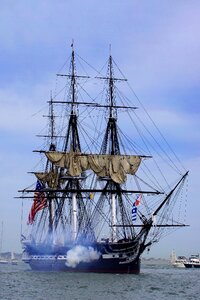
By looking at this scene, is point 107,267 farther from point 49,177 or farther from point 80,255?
point 49,177

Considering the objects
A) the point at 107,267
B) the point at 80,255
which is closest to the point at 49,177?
the point at 80,255

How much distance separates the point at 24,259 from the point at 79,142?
80.4 ft

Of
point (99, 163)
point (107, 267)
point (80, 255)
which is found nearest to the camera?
point (107, 267)

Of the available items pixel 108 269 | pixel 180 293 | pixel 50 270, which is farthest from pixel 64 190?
pixel 180 293

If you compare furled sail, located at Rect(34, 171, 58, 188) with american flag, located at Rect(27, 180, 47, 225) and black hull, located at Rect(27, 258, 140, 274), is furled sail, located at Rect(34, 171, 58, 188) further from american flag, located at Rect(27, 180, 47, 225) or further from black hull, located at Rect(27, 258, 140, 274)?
black hull, located at Rect(27, 258, 140, 274)

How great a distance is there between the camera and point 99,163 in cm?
10569

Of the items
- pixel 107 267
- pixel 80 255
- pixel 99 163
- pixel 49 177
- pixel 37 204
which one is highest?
pixel 49 177

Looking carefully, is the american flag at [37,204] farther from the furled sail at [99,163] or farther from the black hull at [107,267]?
the black hull at [107,267]

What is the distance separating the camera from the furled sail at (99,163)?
105 metres

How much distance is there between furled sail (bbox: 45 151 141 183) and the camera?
105312 mm

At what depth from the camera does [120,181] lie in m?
106

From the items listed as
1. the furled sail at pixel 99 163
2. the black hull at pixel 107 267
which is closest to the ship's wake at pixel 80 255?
the black hull at pixel 107 267

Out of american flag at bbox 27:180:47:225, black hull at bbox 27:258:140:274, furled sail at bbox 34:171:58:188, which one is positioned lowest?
black hull at bbox 27:258:140:274

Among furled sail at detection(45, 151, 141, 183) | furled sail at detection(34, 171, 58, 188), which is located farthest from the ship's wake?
furled sail at detection(34, 171, 58, 188)
